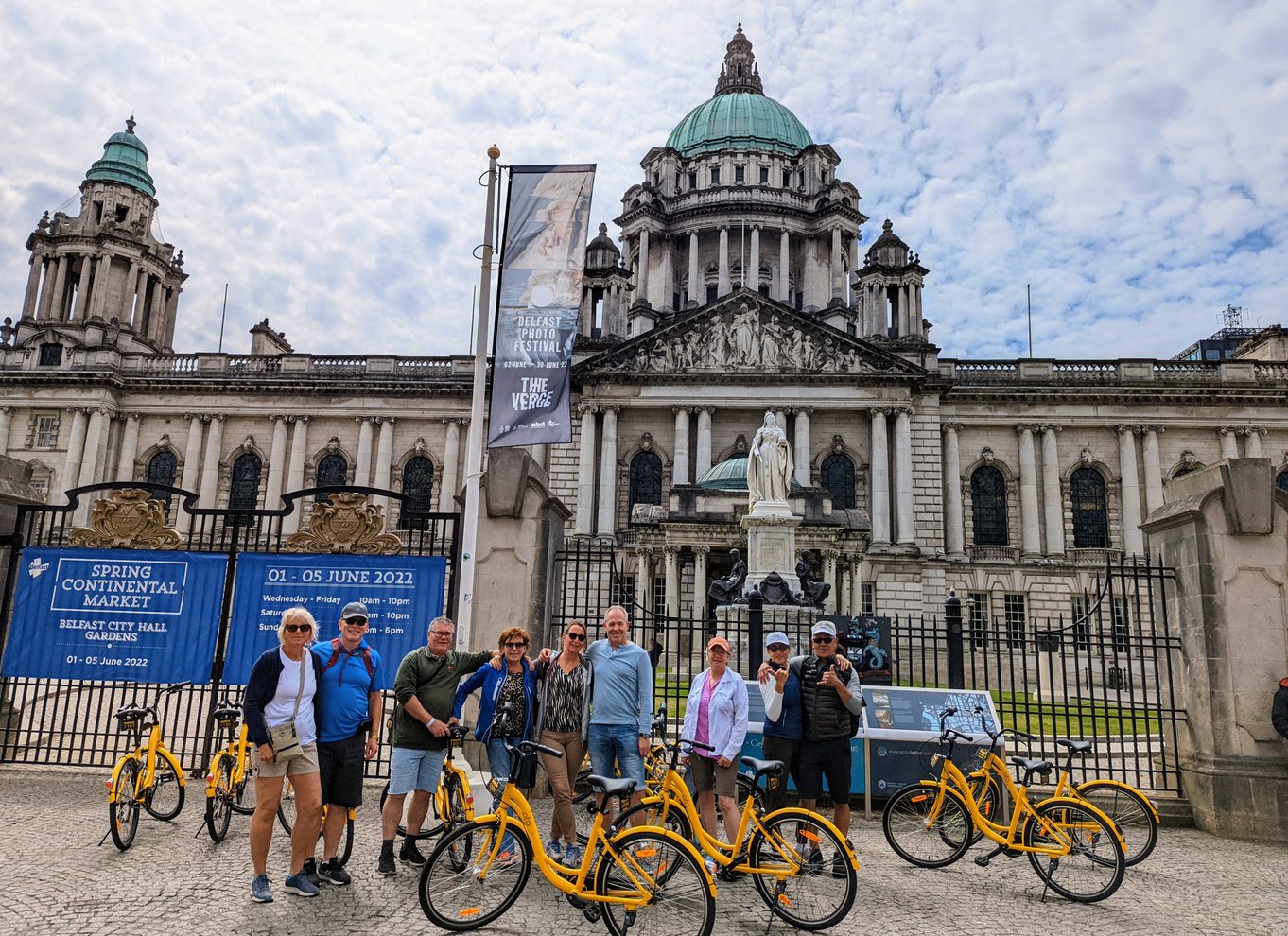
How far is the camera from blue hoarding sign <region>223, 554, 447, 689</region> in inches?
433

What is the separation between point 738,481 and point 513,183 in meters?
21.3

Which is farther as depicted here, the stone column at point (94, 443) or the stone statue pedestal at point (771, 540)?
the stone column at point (94, 443)

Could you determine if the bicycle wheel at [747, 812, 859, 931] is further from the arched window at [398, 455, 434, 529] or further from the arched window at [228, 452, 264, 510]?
the arched window at [228, 452, 264, 510]

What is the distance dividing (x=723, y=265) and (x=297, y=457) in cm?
2908

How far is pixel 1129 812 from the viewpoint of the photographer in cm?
842

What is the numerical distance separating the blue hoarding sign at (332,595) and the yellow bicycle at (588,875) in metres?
4.76

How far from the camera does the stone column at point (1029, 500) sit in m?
40.0

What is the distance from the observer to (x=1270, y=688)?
393 inches

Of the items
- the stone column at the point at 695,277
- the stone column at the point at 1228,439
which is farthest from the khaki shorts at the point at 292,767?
the stone column at the point at 695,277

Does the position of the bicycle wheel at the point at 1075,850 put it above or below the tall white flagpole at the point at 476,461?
below

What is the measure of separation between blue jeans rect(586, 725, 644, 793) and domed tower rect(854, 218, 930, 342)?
123ft

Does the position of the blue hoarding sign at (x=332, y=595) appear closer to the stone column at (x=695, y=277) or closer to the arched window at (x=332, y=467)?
the arched window at (x=332, y=467)

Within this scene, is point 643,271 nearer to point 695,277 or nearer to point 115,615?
point 695,277

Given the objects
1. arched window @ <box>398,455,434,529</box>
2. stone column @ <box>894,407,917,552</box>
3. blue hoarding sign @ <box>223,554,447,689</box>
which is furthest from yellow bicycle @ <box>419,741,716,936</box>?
arched window @ <box>398,455,434,529</box>
